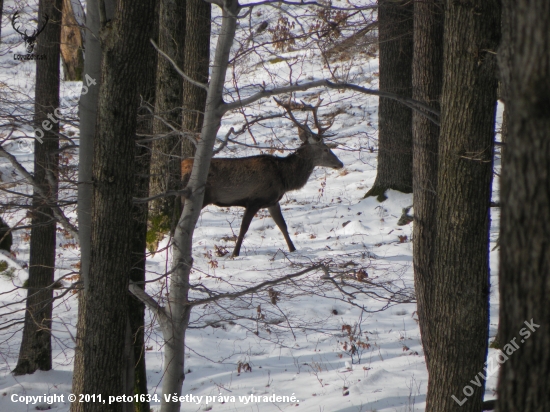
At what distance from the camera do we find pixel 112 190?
14.9ft

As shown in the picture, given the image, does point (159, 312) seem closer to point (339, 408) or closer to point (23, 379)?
point (339, 408)

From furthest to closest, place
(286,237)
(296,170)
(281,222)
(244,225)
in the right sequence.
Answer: (296,170)
(281,222)
(244,225)
(286,237)

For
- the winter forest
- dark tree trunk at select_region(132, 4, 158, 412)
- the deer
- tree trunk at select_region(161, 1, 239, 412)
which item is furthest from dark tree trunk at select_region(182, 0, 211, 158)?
tree trunk at select_region(161, 1, 239, 412)

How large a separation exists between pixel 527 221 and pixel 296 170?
9.96m

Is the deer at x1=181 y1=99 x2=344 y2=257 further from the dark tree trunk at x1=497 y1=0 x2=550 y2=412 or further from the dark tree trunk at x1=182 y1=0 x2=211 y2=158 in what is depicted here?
the dark tree trunk at x1=497 y1=0 x2=550 y2=412

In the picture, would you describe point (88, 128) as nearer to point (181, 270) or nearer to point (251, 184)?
point (181, 270)

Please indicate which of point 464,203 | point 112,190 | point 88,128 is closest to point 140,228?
point 88,128

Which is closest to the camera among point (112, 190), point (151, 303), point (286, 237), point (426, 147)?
point (112, 190)

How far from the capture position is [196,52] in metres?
11.2

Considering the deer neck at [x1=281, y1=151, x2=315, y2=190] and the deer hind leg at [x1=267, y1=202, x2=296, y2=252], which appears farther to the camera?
the deer neck at [x1=281, y1=151, x2=315, y2=190]

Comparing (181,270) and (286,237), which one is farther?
(286,237)

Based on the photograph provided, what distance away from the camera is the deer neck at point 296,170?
12.0 meters

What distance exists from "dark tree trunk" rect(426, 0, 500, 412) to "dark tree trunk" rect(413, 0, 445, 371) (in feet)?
4.29

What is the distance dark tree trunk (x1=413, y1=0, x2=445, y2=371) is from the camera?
6.01 meters
